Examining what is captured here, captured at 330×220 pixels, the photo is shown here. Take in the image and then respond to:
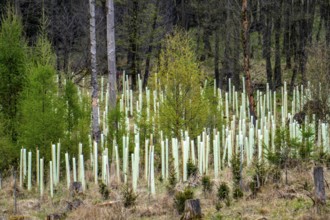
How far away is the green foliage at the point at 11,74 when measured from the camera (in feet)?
66.3

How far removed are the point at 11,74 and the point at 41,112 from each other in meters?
2.43

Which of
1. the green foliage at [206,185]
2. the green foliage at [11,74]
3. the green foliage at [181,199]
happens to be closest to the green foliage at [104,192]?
the green foliage at [206,185]

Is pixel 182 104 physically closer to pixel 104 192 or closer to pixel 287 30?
pixel 104 192

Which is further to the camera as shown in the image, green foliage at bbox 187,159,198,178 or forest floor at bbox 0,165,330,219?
green foliage at bbox 187,159,198,178

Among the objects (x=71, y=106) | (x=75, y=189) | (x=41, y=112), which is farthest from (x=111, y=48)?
(x=75, y=189)

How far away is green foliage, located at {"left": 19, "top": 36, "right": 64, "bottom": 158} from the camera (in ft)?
61.0

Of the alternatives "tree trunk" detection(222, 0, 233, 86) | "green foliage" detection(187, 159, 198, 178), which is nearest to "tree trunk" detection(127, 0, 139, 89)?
"tree trunk" detection(222, 0, 233, 86)

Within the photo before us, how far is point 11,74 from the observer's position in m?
20.3

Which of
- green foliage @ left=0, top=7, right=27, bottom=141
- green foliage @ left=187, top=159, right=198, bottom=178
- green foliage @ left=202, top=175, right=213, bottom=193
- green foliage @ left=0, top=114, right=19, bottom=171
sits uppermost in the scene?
green foliage @ left=0, top=7, right=27, bottom=141

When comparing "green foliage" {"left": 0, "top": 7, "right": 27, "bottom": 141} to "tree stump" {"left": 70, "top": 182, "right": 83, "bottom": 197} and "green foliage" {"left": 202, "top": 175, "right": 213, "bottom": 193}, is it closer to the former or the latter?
"tree stump" {"left": 70, "top": 182, "right": 83, "bottom": 197}

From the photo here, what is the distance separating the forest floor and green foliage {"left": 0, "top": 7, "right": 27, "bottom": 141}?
4267 millimetres

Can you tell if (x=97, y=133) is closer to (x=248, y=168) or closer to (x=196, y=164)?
(x=196, y=164)

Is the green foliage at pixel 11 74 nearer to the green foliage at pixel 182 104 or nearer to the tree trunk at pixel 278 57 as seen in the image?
the green foliage at pixel 182 104

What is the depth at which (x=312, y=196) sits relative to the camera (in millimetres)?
12984
